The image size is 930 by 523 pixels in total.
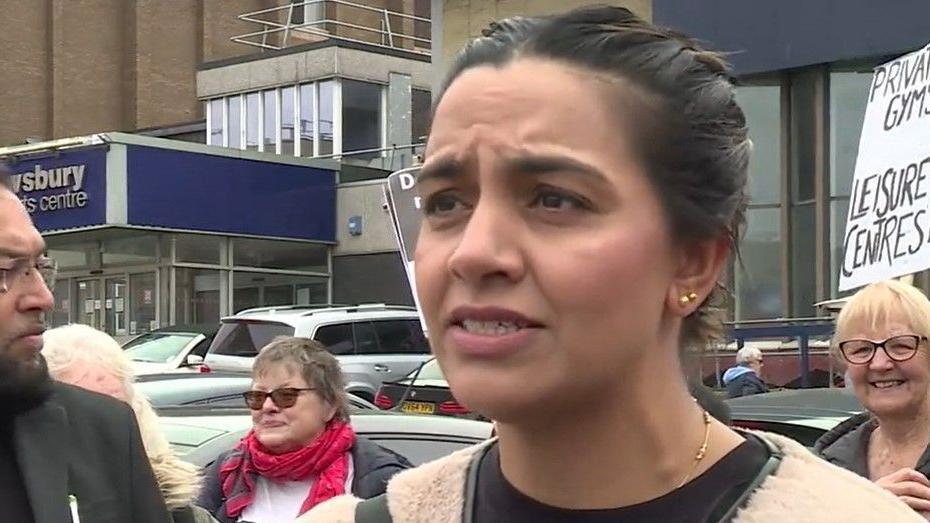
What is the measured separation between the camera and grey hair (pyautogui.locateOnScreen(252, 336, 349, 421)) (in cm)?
519

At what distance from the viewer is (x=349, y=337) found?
667 inches

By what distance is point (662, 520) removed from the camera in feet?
4.96

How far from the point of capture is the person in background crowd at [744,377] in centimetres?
1144

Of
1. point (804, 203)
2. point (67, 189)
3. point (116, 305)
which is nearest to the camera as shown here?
point (804, 203)

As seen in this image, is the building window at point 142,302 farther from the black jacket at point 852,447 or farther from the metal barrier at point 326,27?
the black jacket at point 852,447

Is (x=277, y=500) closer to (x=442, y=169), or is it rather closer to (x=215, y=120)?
(x=442, y=169)

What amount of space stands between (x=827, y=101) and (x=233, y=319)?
7.51 meters

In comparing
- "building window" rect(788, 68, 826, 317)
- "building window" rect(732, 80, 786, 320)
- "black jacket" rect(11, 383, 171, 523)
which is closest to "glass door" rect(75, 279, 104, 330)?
"building window" rect(732, 80, 786, 320)

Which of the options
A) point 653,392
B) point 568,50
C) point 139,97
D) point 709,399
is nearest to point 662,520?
point 653,392

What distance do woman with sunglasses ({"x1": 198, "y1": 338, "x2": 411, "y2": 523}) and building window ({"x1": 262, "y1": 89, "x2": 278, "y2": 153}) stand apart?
24.2m

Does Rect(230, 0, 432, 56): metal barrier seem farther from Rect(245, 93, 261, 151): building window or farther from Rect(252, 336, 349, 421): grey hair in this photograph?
Rect(252, 336, 349, 421): grey hair

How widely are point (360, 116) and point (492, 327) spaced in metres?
27.7

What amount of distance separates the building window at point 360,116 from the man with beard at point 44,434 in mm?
25588

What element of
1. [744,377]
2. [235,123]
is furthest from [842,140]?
[235,123]
